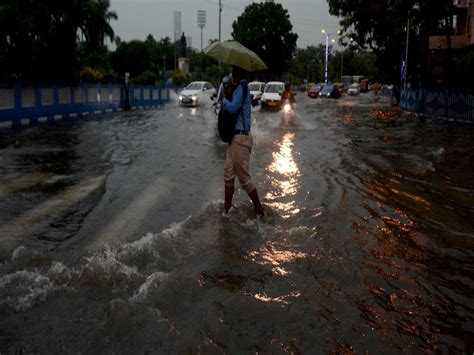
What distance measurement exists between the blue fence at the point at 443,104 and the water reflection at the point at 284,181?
1251 centimetres

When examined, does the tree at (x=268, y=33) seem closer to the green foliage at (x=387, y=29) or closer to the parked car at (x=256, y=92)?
the green foliage at (x=387, y=29)

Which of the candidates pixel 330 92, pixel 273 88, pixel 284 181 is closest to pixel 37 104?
pixel 273 88

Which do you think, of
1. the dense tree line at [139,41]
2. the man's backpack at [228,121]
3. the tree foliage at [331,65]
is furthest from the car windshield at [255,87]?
the tree foliage at [331,65]

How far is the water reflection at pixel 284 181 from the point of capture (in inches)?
291

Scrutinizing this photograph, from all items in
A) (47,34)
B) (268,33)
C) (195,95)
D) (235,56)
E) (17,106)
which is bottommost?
(17,106)

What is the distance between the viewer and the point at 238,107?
6117mm

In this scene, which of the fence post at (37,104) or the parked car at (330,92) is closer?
the fence post at (37,104)

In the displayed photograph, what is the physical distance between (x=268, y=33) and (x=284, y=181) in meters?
63.4

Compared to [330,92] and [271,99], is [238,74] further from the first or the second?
[330,92]

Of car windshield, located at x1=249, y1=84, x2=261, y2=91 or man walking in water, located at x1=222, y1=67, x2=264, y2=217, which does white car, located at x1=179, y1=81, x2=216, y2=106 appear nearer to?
car windshield, located at x1=249, y1=84, x2=261, y2=91

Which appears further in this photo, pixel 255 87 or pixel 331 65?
pixel 331 65

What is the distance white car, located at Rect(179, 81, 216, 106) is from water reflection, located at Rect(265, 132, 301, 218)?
2045 cm

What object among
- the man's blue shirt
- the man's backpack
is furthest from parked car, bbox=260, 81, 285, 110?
the man's backpack

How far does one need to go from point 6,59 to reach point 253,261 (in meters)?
20.3
